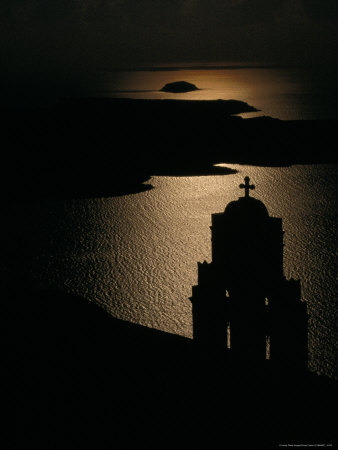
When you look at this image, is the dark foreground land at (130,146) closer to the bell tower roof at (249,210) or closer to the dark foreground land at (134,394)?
the dark foreground land at (134,394)

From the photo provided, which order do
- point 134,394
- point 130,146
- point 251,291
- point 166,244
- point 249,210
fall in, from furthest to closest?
point 130,146 → point 166,244 → point 251,291 → point 134,394 → point 249,210

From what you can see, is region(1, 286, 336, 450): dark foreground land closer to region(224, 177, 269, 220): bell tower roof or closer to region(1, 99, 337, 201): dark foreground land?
region(224, 177, 269, 220): bell tower roof

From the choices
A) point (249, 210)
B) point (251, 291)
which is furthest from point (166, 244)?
point (249, 210)

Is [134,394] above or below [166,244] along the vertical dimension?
below

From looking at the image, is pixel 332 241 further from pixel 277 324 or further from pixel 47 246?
pixel 277 324

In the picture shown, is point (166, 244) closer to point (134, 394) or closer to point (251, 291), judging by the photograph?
point (251, 291)
